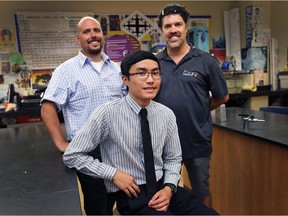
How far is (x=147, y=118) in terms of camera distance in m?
1.31

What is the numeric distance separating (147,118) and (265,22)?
357 centimetres

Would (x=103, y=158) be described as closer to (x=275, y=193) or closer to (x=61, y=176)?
(x=61, y=176)

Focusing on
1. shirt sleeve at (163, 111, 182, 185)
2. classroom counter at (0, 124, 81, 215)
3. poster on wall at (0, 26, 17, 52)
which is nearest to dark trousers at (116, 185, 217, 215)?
shirt sleeve at (163, 111, 182, 185)

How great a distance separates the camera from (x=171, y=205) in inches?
50.4

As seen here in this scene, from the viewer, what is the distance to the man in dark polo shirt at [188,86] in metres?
1.65

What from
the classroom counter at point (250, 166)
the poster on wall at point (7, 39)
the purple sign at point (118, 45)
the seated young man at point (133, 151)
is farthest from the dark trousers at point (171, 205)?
the poster on wall at point (7, 39)

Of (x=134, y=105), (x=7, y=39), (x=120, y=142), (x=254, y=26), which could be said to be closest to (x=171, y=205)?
(x=120, y=142)

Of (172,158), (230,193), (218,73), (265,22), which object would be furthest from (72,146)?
(265,22)

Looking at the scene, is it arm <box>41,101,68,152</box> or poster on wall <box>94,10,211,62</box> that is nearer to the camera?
arm <box>41,101,68,152</box>

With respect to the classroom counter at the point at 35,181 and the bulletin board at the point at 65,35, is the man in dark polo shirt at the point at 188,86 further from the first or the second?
the bulletin board at the point at 65,35

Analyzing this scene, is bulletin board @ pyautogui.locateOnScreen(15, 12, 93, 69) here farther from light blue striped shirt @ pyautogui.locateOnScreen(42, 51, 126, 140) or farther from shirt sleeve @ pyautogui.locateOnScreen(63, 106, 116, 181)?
shirt sleeve @ pyautogui.locateOnScreen(63, 106, 116, 181)

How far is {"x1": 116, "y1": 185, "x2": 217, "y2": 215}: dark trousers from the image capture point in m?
1.21

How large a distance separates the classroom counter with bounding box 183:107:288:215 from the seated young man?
30.2 inches

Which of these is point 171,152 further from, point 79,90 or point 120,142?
point 79,90
